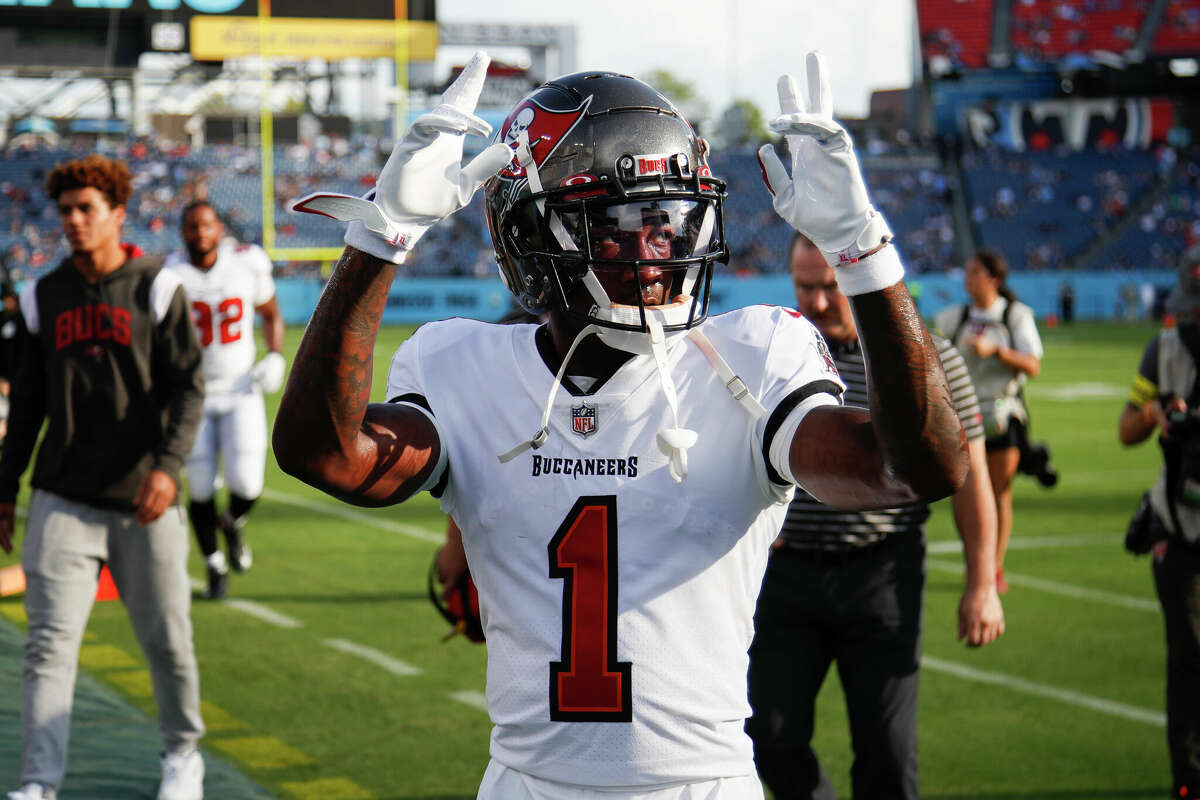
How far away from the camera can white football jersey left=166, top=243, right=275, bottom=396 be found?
7.63m

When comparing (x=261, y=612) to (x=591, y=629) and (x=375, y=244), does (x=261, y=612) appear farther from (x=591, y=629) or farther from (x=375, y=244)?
(x=375, y=244)

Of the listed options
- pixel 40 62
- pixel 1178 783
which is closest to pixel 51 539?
pixel 1178 783

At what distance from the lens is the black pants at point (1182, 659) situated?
13.7 feet

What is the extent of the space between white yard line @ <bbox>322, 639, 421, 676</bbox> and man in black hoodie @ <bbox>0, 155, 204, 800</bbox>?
164 centimetres

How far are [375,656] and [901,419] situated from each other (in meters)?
4.82

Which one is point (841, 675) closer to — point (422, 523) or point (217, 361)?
point (217, 361)

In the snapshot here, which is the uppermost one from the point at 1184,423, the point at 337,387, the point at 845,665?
the point at 337,387

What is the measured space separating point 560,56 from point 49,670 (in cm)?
4357

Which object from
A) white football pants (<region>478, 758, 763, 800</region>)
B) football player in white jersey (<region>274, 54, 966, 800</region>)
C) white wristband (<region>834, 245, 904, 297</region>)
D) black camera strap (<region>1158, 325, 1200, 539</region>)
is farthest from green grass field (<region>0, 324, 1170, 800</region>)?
white wristband (<region>834, 245, 904, 297</region>)

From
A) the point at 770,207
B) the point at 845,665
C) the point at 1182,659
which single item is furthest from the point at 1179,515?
the point at 770,207

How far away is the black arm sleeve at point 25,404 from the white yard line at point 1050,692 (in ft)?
11.1

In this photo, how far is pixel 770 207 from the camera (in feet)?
117

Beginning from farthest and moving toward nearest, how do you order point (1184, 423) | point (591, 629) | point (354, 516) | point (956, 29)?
point (956, 29)
point (354, 516)
point (1184, 423)
point (591, 629)

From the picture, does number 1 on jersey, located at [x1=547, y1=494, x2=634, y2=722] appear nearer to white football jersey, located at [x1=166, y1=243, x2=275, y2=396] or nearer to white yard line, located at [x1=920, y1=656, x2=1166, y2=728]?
white yard line, located at [x1=920, y1=656, x2=1166, y2=728]
